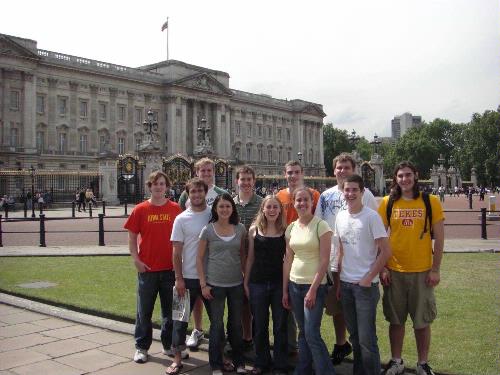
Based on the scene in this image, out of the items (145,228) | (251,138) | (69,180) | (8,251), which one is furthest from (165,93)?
(145,228)

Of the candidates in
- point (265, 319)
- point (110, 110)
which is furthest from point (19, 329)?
point (110, 110)

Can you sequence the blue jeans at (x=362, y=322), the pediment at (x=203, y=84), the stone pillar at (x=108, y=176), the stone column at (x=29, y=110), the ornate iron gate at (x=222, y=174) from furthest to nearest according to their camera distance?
1. the pediment at (x=203, y=84)
2. the stone column at (x=29, y=110)
3. the ornate iron gate at (x=222, y=174)
4. the stone pillar at (x=108, y=176)
5. the blue jeans at (x=362, y=322)

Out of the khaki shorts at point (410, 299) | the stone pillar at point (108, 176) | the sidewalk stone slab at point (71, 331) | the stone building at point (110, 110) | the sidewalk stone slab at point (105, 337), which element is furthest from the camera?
the stone building at point (110, 110)

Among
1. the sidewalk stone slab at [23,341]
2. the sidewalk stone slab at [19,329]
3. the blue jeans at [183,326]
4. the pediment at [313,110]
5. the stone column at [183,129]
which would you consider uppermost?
the pediment at [313,110]

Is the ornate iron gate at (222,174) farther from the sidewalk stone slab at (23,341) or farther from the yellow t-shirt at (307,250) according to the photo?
the yellow t-shirt at (307,250)

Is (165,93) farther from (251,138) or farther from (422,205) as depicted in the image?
(422,205)

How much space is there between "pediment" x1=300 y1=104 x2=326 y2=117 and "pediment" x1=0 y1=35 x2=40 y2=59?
5180 centimetres

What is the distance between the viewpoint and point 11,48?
52344 millimetres

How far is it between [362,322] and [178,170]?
3074 centimetres

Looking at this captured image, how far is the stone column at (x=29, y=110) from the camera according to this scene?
5344 centimetres

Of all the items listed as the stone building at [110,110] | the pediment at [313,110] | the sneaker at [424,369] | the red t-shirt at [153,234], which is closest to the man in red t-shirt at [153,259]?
the red t-shirt at [153,234]

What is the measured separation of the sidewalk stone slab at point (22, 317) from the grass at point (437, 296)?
46 centimetres

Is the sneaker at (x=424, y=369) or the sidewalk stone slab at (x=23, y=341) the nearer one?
the sneaker at (x=424, y=369)

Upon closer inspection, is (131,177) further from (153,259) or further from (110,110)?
(153,259)
